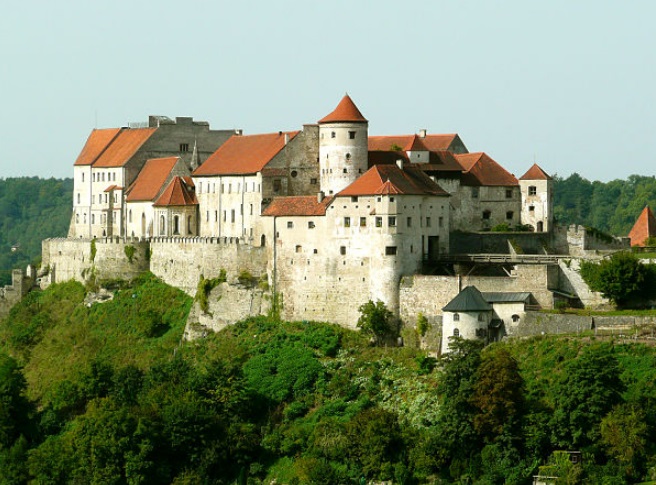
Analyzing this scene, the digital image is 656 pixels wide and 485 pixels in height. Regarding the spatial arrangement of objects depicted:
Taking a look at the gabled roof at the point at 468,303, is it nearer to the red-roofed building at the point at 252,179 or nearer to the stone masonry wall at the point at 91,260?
the red-roofed building at the point at 252,179

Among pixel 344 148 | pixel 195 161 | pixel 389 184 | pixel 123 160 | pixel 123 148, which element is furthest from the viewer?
pixel 123 148

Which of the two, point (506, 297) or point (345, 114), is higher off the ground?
point (345, 114)

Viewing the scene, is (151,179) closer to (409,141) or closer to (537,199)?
(409,141)

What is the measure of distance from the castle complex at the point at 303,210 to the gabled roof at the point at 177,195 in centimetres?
10

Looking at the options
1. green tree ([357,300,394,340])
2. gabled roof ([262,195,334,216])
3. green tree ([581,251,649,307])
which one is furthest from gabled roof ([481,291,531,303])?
gabled roof ([262,195,334,216])

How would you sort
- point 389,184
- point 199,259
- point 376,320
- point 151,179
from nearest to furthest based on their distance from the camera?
point 376,320
point 389,184
point 199,259
point 151,179

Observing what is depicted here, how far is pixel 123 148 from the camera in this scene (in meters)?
109

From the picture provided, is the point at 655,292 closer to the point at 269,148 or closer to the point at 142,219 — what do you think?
the point at 269,148

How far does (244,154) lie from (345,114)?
33.5 feet

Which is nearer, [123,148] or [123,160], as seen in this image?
[123,160]

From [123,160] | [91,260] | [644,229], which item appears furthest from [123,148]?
[644,229]

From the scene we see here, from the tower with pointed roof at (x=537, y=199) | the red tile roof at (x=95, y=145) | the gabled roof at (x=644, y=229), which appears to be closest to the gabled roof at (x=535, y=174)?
the tower with pointed roof at (x=537, y=199)

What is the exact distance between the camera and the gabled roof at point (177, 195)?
98.9 m

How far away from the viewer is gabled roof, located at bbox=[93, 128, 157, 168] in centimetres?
10735
